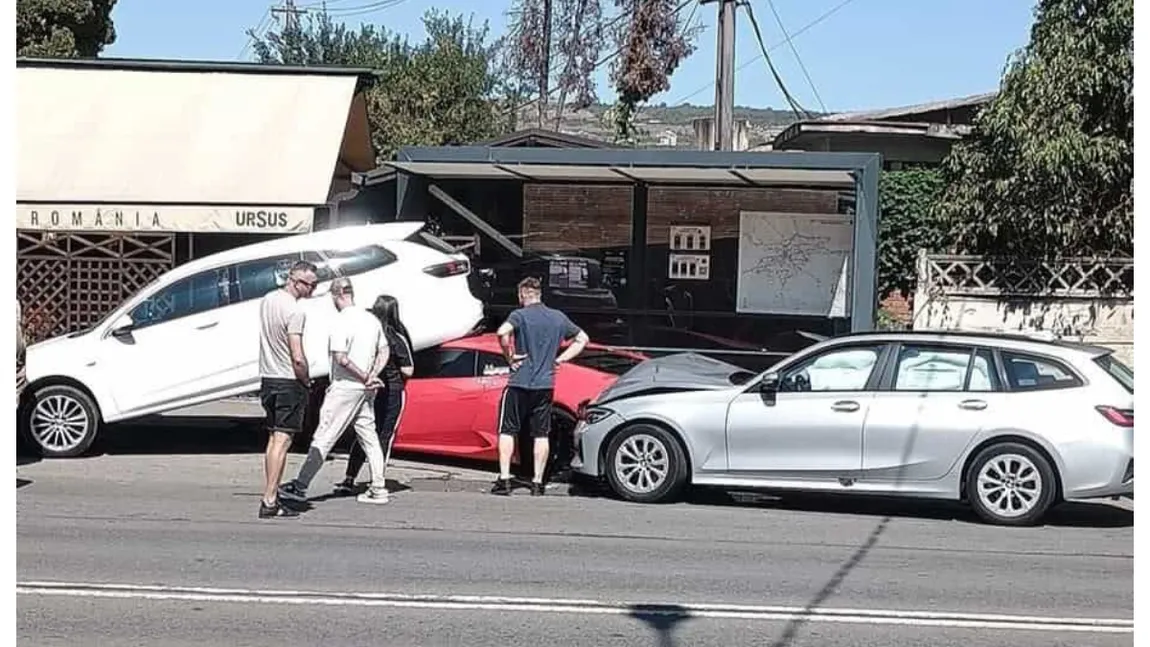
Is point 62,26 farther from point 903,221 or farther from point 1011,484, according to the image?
point 1011,484

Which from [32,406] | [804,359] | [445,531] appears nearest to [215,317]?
[32,406]

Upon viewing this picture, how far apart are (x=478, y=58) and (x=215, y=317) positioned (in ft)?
80.1

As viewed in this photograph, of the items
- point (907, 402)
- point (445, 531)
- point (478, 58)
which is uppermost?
point (478, 58)

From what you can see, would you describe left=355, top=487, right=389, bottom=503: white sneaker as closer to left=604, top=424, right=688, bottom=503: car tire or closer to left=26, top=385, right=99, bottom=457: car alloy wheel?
left=604, top=424, right=688, bottom=503: car tire

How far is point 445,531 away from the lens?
10.4 meters

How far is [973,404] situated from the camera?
37.4 feet

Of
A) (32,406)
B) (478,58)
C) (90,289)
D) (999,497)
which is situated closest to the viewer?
(999,497)

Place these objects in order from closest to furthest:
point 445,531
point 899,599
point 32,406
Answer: point 899,599, point 445,531, point 32,406

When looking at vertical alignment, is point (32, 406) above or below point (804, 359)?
below

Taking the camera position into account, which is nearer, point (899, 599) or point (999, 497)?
point (899, 599)

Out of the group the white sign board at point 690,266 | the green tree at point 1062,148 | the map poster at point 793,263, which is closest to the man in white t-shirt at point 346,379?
the map poster at point 793,263

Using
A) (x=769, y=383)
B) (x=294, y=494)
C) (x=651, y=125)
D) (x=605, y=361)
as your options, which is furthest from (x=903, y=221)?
(x=651, y=125)

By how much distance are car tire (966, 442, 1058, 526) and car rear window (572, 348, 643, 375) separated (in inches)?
147

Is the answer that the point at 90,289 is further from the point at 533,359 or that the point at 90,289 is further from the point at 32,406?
the point at 533,359
